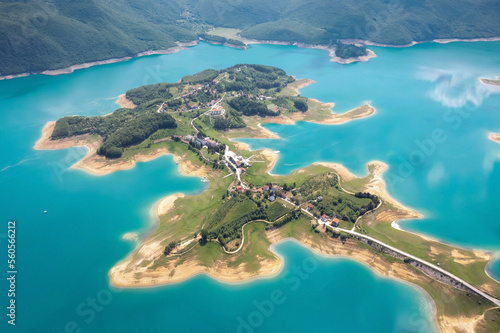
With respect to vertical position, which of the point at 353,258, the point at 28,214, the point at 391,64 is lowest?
the point at 28,214

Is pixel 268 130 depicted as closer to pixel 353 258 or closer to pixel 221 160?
pixel 221 160

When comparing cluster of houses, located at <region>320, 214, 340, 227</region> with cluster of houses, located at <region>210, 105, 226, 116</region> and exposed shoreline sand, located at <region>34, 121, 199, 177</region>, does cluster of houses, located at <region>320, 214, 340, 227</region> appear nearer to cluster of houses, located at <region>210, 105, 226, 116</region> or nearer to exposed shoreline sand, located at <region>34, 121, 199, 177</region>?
exposed shoreline sand, located at <region>34, 121, 199, 177</region>

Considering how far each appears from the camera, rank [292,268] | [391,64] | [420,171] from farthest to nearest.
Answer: [391,64], [420,171], [292,268]

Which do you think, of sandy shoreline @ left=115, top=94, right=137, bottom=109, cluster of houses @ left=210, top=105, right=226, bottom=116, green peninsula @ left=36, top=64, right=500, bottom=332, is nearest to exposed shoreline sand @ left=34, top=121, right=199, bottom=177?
green peninsula @ left=36, top=64, right=500, bottom=332

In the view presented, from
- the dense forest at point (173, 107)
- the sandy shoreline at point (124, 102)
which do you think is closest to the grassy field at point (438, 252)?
the dense forest at point (173, 107)

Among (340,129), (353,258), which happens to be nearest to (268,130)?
(340,129)

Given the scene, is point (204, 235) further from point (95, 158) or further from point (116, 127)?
point (116, 127)
